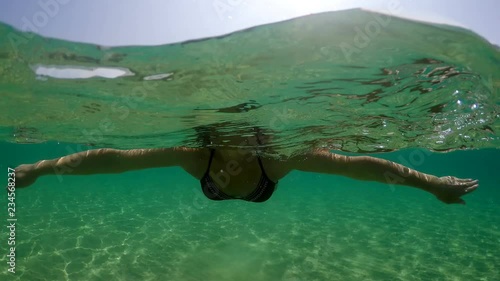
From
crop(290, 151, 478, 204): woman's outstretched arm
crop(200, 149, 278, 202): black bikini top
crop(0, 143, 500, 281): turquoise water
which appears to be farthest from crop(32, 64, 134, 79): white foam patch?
crop(0, 143, 500, 281): turquoise water

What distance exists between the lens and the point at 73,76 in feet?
21.0

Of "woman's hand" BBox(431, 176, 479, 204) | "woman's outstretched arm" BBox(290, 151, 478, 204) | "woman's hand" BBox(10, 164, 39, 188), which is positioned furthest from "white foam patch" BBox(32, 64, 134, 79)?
"woman's hand" BBox(431, 176, 479, 204)

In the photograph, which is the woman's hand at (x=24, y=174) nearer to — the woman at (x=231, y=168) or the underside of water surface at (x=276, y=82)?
the woman at (x=231, y=168)

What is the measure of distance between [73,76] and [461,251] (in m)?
15.2

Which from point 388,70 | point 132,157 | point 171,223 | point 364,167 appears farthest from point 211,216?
point 388,70

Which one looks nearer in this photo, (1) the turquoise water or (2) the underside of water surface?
(2) the underside of water surface

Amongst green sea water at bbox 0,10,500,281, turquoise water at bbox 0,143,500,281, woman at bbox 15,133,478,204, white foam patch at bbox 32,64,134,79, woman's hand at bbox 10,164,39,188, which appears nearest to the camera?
green sea water at bbox 0,10,500,281

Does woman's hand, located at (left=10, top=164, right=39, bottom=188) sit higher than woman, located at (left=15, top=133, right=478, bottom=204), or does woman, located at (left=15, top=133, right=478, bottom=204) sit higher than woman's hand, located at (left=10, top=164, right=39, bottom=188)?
woman, located at (left=15, top=133, right=478, bottom=204)

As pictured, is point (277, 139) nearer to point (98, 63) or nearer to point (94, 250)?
point (98, 63)

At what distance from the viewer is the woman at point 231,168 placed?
21.0 feet

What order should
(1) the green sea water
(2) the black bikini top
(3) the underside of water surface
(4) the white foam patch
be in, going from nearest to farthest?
(3) the underside of water surface < (1) the green sea water < (4) the white foam patch < (2) the black bikini top

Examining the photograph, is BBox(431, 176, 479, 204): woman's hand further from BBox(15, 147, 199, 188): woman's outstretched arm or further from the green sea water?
BBox(15, 147, 199, 188): woman's outstretched arm

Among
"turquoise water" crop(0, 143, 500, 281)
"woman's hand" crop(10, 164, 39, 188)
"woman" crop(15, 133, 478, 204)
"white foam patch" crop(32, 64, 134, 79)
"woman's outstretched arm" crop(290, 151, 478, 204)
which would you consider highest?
"white foam patch" crop(32, 64, 134, 79)

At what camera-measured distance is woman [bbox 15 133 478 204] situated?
6406 mm
